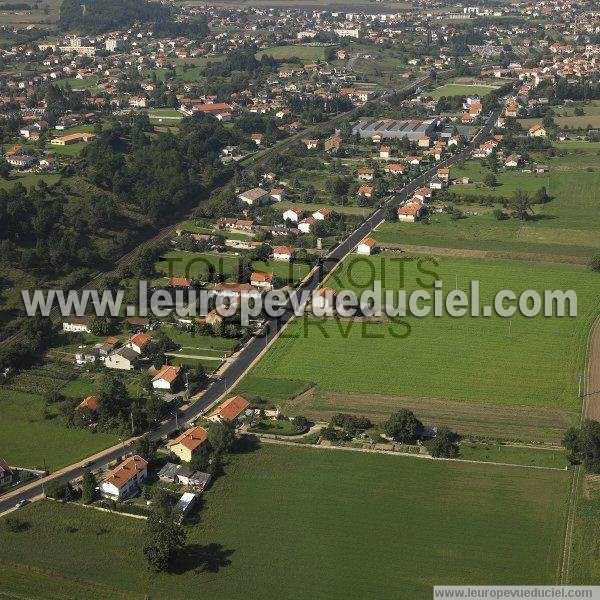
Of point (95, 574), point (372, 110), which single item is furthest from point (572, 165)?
point (95, 574)

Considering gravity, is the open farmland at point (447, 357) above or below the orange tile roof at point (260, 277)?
below

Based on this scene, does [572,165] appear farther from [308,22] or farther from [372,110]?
[308,22]

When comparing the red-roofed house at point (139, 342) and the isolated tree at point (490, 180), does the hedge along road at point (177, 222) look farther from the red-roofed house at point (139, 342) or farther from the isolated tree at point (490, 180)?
the isolated tree at point (490, 180)

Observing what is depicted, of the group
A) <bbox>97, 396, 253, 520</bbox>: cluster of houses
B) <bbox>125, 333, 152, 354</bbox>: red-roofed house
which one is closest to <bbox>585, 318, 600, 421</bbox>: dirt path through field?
<bbox>97, 396, 253, 520</bbox>: cluster of houses

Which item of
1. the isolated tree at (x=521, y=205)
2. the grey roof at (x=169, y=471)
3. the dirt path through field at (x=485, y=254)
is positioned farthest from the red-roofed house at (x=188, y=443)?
the isolated tree at (x=521, y=205)

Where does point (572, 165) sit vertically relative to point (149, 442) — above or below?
above

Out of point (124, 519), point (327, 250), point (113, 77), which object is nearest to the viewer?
point (124, 519)

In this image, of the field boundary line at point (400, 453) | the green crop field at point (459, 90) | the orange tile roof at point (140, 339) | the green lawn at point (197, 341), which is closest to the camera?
the field boundary line at point (400, 453)
